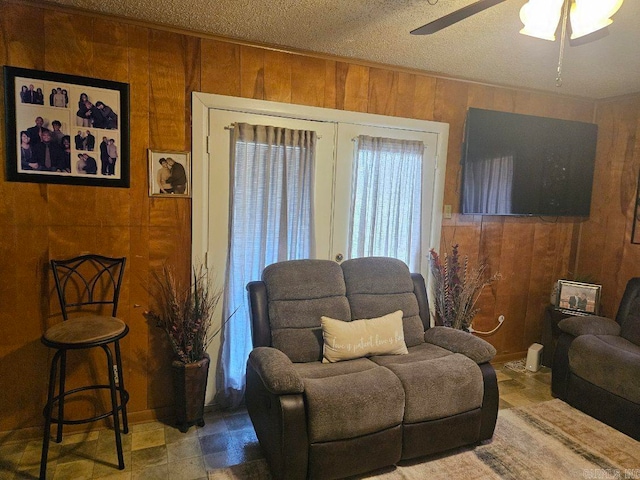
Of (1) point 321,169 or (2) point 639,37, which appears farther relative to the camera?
(1) point 321,169

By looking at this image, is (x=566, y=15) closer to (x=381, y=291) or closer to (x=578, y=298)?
(x=381, y=291)

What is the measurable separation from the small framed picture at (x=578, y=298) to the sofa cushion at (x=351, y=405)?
2.27 m

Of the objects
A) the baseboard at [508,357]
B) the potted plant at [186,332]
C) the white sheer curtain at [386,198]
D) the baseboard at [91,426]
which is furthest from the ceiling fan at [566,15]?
the baseboard at [508,357]

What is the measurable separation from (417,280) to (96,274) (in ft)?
7.16

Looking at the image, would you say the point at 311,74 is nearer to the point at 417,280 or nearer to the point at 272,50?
the point at 272,50

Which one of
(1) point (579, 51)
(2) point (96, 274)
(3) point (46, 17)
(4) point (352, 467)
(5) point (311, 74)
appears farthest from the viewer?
(5) point (311, 74)

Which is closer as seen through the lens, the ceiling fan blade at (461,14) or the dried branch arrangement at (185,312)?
the ceiling fan blade at (461,14)

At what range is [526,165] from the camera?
3.56m

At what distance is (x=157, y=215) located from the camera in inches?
103

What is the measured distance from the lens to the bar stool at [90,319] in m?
2.12

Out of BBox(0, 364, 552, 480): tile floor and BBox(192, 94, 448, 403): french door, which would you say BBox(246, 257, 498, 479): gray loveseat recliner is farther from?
BBox(192, 94, 448, 403): french door

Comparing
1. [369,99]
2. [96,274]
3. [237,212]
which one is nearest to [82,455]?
[96,274]

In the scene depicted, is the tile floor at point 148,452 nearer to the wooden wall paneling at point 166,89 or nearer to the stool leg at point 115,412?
the stool leg at point 115,412

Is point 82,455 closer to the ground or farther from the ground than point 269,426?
closer to the ground
